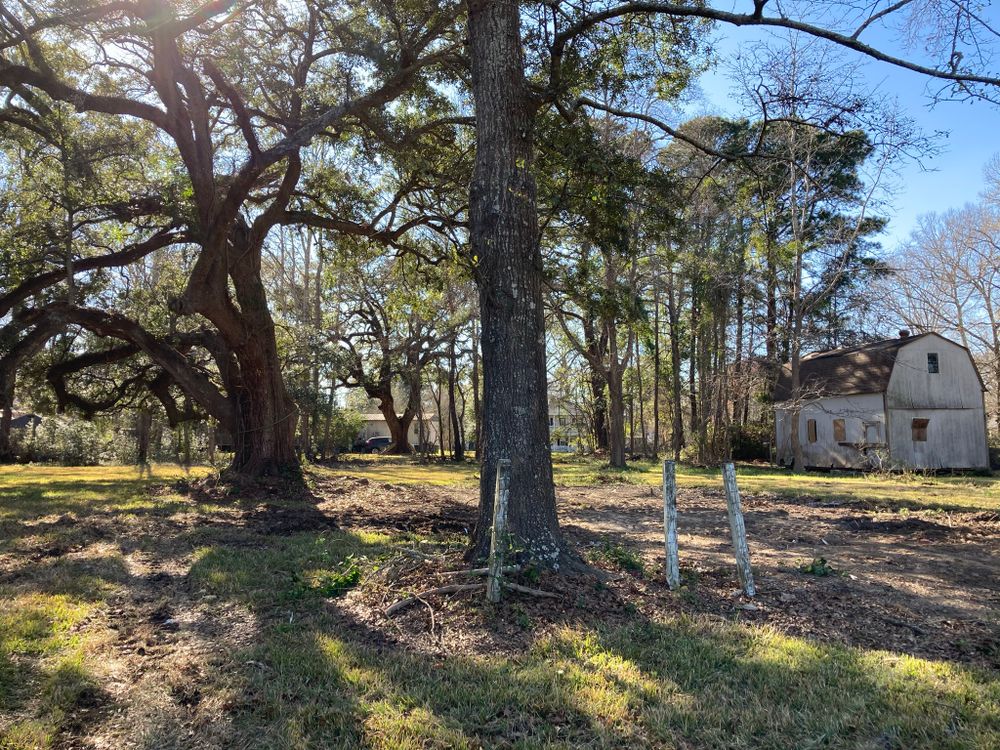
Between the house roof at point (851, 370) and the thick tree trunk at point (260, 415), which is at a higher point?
the house roof at point (851, 370)

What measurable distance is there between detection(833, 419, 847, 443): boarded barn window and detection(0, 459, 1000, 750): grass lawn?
999 inches

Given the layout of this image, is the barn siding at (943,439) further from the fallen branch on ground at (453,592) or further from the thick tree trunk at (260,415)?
the fallen branch on ground at (453,592)

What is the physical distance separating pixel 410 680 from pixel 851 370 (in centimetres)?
2804

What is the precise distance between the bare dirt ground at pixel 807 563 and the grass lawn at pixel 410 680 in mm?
396

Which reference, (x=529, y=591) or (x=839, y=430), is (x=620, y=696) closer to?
(x=529, y=591)

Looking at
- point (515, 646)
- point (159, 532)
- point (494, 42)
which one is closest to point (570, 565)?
point (515, 646)

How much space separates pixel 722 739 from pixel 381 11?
34.9 ft

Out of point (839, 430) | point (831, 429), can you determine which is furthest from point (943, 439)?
point (831, 429)

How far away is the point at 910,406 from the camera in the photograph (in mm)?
25172

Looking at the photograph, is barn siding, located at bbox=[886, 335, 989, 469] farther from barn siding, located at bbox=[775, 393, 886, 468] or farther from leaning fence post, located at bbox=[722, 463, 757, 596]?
leaning fence post, located at bbox=[722, 463, 757, 596]

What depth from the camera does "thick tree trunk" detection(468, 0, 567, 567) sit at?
→ 5746mm

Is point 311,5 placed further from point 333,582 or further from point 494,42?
point 333,582

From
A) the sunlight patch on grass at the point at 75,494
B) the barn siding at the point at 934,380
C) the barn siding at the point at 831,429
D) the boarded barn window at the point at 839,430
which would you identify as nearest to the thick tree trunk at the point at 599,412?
the barn siding at the point at 831,429

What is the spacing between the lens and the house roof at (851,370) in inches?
1000
